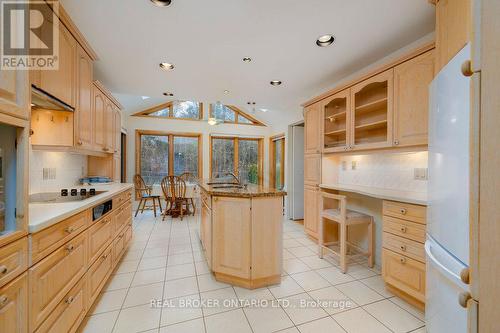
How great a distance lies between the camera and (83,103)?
207 centimetres

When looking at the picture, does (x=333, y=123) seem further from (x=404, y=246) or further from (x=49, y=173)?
(x=49, y=173)

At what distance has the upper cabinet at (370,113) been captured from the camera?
226cm

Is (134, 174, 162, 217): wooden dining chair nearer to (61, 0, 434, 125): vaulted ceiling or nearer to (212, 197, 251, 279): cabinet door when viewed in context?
(61, 0, 434, 125): vaulted ceiling

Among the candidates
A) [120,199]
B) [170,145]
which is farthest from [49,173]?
[170,145]

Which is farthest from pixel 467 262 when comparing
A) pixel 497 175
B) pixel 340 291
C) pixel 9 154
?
pixel 9 154

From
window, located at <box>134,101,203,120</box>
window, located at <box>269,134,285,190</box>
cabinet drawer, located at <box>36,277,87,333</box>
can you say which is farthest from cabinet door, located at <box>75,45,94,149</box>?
window, located at <box>269,134,285,190</box>

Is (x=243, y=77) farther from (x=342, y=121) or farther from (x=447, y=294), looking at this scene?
(x=447, y=294)

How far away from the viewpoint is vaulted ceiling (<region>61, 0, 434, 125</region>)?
5.08 feet

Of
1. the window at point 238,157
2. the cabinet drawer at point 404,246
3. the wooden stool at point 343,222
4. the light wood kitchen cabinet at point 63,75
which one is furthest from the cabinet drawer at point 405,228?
the window at point 238,157

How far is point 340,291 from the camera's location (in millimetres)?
1938

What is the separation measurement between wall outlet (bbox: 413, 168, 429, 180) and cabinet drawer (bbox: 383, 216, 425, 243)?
580 mm

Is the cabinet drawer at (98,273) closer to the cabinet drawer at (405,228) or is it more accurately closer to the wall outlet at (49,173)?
the wall outlet at (49,173)

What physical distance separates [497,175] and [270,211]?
1.52 meters

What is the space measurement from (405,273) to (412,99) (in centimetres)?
151
